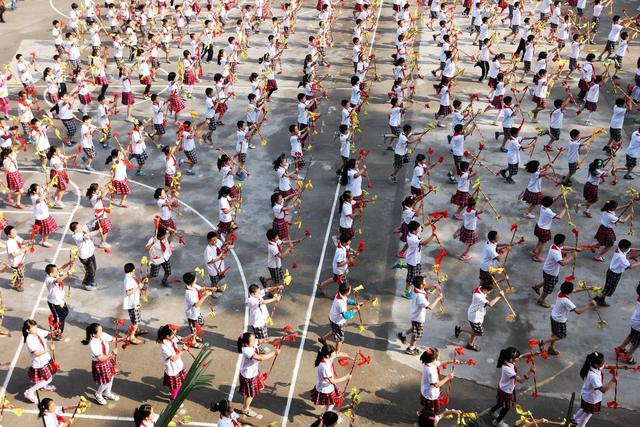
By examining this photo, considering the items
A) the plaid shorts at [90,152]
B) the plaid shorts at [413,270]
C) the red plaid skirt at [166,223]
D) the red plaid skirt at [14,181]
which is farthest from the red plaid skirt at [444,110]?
the red plaid skirt at [14,181]

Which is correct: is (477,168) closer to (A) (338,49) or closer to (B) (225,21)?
(A) (338,49)

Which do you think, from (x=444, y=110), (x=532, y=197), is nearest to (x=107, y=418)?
(x=532, y=197)

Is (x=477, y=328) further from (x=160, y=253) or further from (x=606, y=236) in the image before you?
(x=160, y=253)

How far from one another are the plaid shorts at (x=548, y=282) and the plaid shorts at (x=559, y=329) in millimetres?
1430

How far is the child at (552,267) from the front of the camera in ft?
46.1

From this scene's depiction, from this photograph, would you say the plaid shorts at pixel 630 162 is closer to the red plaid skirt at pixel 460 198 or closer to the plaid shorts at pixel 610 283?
the red plaid skirt at pixel 460 198

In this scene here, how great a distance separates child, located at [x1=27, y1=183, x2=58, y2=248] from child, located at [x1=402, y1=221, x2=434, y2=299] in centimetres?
875

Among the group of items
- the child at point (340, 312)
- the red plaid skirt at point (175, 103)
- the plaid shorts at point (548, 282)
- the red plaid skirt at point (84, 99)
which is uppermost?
the red plaid skirt at point (175, 103)

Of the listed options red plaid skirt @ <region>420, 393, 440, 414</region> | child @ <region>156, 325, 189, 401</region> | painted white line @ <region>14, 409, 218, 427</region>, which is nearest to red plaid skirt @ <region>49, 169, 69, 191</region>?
painted white line @ <region>14, 409, 218, 427</region>

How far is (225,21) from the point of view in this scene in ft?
100.0

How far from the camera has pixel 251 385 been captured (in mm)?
11930

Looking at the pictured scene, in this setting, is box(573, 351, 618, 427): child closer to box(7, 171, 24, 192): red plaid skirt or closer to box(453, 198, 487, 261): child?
box(453, 198, 487, 261): child

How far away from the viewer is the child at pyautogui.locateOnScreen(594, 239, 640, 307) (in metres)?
14.0

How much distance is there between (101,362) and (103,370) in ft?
0.73
